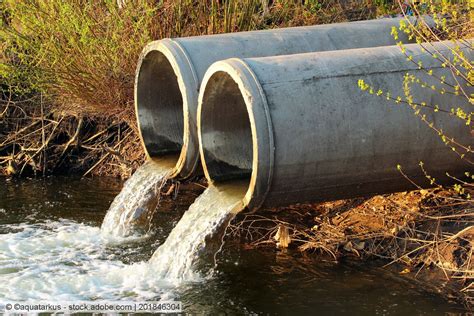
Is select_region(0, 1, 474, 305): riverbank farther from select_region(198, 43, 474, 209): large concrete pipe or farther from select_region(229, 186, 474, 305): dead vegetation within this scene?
select_region(198, 43, 474, 209): large concrete pipe

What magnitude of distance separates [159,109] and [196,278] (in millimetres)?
2888

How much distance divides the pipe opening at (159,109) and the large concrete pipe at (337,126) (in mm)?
2388

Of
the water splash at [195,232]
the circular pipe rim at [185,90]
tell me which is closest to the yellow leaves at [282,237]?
the water splash at [195,232]

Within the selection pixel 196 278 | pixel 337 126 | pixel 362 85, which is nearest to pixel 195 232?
pixel 196 278

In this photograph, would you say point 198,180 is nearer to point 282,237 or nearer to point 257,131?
point 282,237

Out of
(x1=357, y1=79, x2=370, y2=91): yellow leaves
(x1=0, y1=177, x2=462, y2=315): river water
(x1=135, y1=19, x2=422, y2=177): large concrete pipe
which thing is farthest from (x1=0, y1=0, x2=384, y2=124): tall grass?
(x1=357, y1=79, x2=370, y2=91): yellow leaves

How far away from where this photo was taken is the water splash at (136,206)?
9.88 m

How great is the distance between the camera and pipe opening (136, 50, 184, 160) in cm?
1046

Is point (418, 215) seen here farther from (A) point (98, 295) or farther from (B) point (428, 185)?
(A) point (98, 295)

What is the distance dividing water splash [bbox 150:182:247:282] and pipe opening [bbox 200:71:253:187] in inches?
9.0

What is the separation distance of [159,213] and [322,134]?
3.69m

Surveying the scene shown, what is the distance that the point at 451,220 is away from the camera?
8.39 metres

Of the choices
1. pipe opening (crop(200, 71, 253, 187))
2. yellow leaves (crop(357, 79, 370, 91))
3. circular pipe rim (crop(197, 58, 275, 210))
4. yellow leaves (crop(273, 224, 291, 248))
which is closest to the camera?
yellow leaves (crop(357, 79, 370, 91))

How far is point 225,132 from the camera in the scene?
9.01 m
